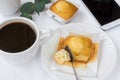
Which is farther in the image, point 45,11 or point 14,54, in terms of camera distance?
point 45,11

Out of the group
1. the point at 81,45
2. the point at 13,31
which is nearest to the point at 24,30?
the point at 13,31

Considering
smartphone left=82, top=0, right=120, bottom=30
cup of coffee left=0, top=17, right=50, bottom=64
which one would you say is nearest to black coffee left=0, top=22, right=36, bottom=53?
cup of coffee left=0, top=17, right=50, bottom=64

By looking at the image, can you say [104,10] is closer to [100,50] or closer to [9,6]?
[100,50]

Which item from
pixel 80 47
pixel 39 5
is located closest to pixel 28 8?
pixel 39 5

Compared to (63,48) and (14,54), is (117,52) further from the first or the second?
(14,54)

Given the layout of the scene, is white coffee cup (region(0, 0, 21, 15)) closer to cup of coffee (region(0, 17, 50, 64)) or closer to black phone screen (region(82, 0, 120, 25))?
cup of coffee (region(0, 17, 50, 64))
